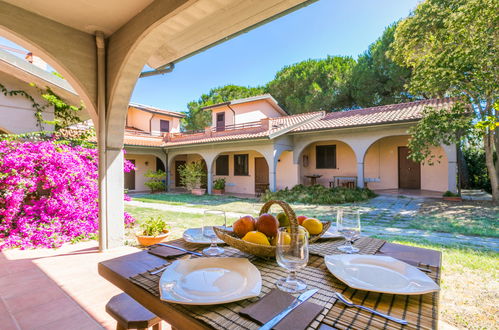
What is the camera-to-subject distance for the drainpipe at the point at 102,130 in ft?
10.4

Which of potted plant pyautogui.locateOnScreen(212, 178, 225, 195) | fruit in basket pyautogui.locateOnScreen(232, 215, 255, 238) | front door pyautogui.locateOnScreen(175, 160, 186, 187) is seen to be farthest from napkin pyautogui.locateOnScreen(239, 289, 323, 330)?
front door pyautogui.locateOnScreen(175, 160, 186, 187)

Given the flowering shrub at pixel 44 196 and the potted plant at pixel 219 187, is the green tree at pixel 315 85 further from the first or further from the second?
the flowering shrub at pixel 44 196

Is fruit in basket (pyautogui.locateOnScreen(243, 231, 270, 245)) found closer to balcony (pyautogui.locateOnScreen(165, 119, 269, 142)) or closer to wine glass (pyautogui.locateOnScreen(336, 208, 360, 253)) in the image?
wine glass (pyautogui.locateOnScreen(336, 208, 360, 253))

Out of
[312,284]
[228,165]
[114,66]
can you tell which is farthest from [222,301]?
[228,165]

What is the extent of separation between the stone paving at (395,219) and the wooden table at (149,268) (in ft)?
13.0

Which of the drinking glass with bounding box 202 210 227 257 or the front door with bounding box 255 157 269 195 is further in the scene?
the front door with bounding box 255 157 269 195

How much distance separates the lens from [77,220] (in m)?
4.74

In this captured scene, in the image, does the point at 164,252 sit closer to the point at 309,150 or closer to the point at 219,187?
the point at 219,187

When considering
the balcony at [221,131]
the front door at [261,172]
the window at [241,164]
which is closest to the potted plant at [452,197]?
the balcony at [221,131]

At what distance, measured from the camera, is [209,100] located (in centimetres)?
2866

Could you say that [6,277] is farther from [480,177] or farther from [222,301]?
[480,177]

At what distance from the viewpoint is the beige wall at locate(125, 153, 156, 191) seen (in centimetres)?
1484

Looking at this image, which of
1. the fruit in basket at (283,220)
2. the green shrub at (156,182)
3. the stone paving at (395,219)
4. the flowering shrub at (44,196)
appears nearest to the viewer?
the fruit in basket at (283,220)

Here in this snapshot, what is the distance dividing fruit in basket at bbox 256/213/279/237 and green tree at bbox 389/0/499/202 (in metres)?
7.47
